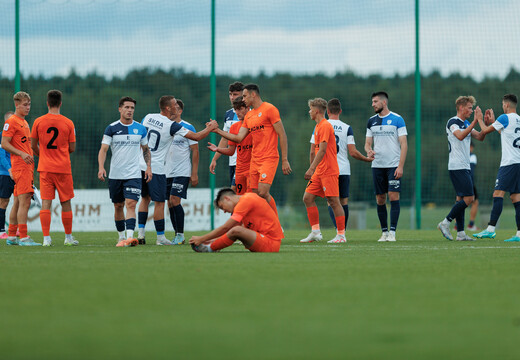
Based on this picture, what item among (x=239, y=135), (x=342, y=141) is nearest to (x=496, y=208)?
(x=342, y=141)

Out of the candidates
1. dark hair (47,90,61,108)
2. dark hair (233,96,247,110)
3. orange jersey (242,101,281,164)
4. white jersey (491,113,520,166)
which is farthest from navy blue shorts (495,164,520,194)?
dark hair (47,90,61,108)

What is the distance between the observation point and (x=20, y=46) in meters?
17.3

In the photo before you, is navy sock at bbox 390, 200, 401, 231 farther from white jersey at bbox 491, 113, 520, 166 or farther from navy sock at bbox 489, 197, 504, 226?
white jersey at bbox 491, 113, 520, 166

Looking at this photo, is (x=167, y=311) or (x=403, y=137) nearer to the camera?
(x=167, y=311)

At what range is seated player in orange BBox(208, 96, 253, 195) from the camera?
9.59m

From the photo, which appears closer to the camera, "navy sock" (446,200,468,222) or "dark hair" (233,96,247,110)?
"dark hair" (233,96,247,110)

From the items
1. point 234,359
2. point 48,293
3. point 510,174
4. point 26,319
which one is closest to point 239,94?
point 510,174

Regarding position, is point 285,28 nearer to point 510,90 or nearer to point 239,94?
point 510,90

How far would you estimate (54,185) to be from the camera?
9719 millimetres

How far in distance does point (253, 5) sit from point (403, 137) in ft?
28.5

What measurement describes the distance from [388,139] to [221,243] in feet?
12.7

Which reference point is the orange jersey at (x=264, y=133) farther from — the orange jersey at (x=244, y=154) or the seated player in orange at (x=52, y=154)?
the seated player in orange at (x=52, y=154)

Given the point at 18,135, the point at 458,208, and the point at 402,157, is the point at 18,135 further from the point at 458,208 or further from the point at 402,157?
the point at 458,208

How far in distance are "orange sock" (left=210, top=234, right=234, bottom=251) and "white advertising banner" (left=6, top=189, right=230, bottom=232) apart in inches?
343
